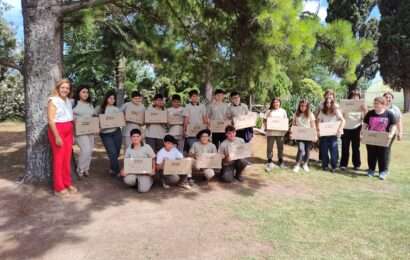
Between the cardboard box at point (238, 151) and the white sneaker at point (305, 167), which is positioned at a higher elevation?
the cardboard box at point (238, 151)

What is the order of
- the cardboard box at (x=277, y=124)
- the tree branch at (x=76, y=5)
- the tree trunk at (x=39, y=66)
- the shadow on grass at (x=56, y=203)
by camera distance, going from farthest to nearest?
the cardboard box at (x=277, y=124) < the tree branch at (x=76, y=5) < the tree trunk at (x=39, y=66) < the shadow on grass at (x=56, y=203)

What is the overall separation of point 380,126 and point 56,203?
16.0 ft

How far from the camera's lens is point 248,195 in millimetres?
4594

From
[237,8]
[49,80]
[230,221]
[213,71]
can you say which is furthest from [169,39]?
[230,221]

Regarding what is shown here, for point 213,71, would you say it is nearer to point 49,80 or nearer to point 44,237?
point 49,80

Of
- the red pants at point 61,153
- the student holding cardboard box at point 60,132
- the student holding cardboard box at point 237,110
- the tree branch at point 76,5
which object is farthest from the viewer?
the student holding cardboard box at point 237,110

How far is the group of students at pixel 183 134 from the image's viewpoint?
14.2 feet

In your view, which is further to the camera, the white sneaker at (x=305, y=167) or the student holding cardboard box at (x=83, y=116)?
the white sneaker at (x=305, y=167)

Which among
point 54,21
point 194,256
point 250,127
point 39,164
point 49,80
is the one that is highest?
point 54,21

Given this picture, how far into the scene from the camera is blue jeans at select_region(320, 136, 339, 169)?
19.7 ft

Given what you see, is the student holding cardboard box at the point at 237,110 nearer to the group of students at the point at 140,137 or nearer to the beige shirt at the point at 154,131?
the group of students at the point at 140,137

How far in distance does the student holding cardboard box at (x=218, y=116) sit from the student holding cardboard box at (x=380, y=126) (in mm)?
2338

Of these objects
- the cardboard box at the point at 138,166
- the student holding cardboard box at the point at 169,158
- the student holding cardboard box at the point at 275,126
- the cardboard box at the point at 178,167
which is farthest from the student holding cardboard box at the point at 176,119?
the student holding cardboard box at the point at 275,126

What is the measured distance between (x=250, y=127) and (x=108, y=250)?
11.7 ft
